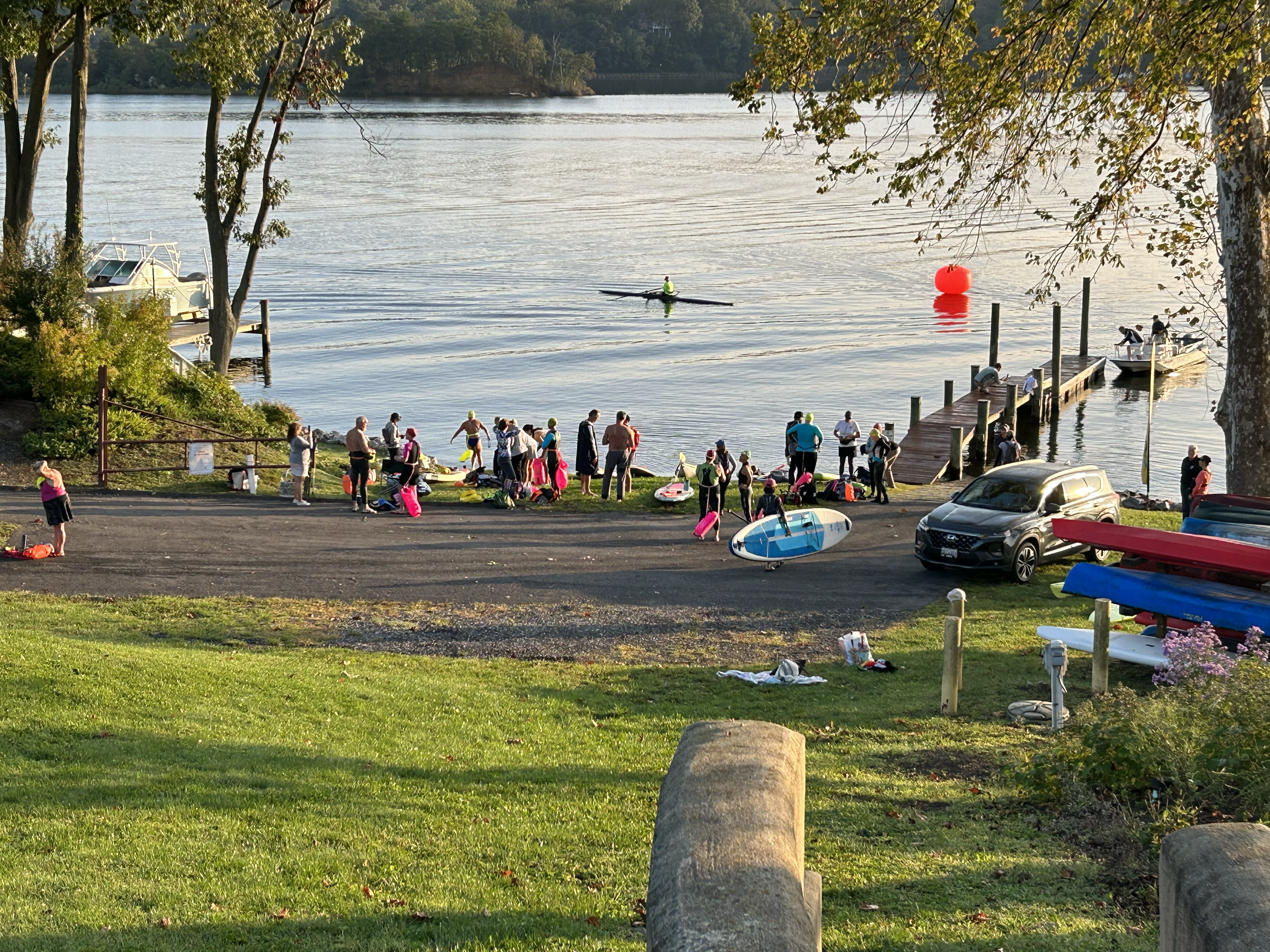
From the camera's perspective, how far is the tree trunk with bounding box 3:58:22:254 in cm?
3152

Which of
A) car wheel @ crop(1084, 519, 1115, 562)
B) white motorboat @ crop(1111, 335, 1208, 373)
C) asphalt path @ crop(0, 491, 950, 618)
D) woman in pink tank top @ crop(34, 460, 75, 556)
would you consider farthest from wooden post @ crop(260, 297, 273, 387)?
car wheel @ crop(1084, 519, 1115, 562)

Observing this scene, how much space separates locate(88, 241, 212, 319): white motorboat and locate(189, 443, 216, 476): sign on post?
23.8 m

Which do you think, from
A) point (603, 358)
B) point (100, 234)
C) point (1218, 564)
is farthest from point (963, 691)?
point (100, 234)

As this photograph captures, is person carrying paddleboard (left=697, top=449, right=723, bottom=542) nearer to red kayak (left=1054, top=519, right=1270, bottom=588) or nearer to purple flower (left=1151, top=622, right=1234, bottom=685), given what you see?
red kayak (left=1054, top=519, right=1270, bottom=588)

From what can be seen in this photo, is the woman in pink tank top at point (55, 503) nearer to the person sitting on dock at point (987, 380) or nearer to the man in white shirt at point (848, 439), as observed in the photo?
the man in white shirt at point (848, 439)

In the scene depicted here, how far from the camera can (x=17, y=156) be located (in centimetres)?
3212

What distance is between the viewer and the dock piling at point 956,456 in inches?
1448

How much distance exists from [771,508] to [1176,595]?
929 cm

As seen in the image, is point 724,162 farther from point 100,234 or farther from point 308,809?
point 308,809

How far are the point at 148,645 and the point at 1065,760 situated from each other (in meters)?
10.5

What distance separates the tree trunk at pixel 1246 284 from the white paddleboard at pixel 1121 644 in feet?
15.3

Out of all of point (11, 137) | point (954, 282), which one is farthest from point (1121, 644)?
point (954, 282)

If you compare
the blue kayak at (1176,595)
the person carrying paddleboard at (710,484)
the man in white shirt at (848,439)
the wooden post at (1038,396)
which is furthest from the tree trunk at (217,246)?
the wooden post at (1038,396)

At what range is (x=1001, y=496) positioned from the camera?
76.1ft
